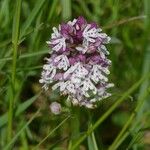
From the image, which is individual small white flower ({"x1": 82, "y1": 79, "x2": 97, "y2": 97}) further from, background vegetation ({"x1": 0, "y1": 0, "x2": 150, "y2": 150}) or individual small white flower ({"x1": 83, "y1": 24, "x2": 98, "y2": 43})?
background vegetation ({"x1": 0, "y1": 0, "x2": 150, "y2": 150})

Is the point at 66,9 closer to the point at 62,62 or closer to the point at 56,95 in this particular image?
the point at 56,95

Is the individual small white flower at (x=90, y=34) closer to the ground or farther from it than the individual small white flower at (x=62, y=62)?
farther from it

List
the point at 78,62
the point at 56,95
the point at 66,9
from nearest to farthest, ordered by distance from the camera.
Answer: the point at 78,62
the point at 66,9
the point at 56,95

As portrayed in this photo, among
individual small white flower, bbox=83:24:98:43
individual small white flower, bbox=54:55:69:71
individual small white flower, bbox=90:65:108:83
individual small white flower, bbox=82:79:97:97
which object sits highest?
individual small white flower, bbox=83:24:98:43

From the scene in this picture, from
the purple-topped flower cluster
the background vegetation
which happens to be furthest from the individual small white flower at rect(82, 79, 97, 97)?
the background vegetation

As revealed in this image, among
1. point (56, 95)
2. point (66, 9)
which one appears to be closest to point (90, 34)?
point (66, 9)

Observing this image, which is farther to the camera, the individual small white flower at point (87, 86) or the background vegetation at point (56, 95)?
the background vegetation at point (56, 95)

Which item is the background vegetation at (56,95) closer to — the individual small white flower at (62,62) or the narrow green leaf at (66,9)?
the narrow green leaf at (66,9)

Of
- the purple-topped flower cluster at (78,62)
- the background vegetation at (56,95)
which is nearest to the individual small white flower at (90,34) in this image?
the purple-topped flower cluster at (78,62)
